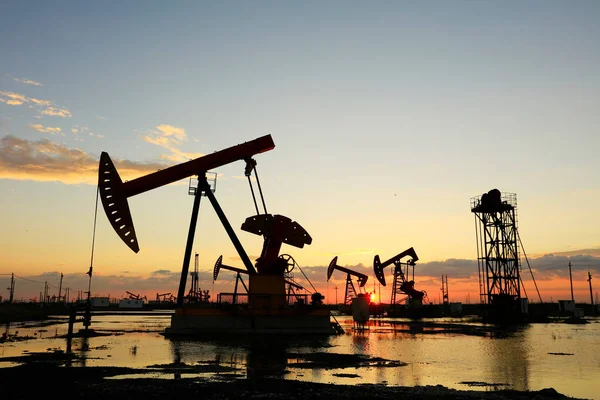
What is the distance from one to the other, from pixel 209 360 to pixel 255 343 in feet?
29.4

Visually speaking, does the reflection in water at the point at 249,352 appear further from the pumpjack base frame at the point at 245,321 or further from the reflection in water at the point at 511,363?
the reflection in water at the point at 511,363

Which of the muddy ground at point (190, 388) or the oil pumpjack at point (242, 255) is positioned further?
the oil pumpjack at point (242, 255)

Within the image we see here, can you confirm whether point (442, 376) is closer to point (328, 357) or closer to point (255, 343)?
point (328, 357)

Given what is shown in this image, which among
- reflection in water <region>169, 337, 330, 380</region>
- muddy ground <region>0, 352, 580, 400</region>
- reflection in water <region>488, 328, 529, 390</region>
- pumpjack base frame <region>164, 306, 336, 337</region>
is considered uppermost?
pumpjack base frame <region>164, 306, 336, 337</region>

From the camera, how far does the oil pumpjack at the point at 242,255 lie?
32344 millimetres

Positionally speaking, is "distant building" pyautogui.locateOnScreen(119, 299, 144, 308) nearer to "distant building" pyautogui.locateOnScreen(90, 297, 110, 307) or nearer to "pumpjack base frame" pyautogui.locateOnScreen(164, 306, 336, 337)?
"distant building" pyautogui.locateOnScreen(90, 297, 110, 307)

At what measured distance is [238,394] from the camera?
14.3 meters

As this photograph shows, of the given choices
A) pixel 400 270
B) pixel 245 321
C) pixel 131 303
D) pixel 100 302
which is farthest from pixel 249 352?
pixel 100 302

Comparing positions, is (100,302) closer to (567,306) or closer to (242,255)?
(567,306)

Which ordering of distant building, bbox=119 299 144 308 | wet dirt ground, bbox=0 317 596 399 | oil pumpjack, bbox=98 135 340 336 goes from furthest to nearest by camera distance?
distant building, bbox=119 299 144 308 < oil pumpjack, bbox=98 135 340 336 < wet dirt ground, bbox=0 317 596 399

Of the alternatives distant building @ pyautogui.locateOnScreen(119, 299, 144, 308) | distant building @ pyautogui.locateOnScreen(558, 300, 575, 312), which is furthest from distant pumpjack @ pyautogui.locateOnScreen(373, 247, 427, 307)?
distant building @ pyautogui.locateOnScreen(119, 299, 144, 308)

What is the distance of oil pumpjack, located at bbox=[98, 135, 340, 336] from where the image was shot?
32.3m

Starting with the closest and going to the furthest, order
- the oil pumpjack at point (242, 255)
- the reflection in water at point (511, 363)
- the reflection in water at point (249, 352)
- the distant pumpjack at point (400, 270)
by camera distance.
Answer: the reflection in water at point (511, 363), the reflection in water at point (249, 352), the oil pumpjack at point (242, 255), the distant pumpjack at point (400, 270)

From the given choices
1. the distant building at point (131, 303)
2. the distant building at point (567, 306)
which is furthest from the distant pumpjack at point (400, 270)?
the distant building at point (131, 303)
